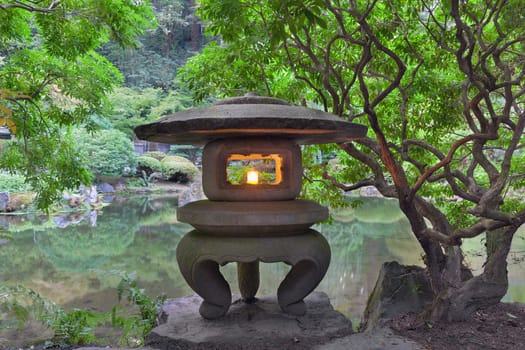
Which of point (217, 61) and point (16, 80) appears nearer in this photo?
point (16, 80)

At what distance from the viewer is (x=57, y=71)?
4523 millimetres

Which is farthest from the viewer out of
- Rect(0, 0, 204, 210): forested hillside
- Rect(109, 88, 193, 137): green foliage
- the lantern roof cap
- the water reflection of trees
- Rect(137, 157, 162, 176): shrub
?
Rect(109, 88, 193, 137): green foliage

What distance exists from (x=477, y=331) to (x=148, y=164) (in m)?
18.3

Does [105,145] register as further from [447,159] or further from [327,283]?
[447,159]

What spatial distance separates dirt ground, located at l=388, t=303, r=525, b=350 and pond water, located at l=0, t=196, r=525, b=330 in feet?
2.78

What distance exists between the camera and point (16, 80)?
14.4 feet

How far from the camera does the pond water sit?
7.08 m

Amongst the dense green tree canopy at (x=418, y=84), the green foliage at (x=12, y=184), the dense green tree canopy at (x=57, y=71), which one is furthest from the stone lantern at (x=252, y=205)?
the green foliage at (x=12, y=184)

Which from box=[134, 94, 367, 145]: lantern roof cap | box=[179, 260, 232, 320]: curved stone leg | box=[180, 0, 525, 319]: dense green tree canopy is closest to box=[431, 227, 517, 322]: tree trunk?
box=[180, 0, 525, 319]: dense green tree canopy

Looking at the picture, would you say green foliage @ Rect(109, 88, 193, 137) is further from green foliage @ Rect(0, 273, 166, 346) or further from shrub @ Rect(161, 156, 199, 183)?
green foliage @ Rect(0, 273, 166, 346)

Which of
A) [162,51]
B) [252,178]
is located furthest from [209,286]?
[162,51]

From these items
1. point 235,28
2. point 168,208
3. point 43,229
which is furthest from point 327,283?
point 168,208

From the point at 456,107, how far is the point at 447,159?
1.65m

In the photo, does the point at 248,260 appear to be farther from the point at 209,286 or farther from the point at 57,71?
the point at 57,71
